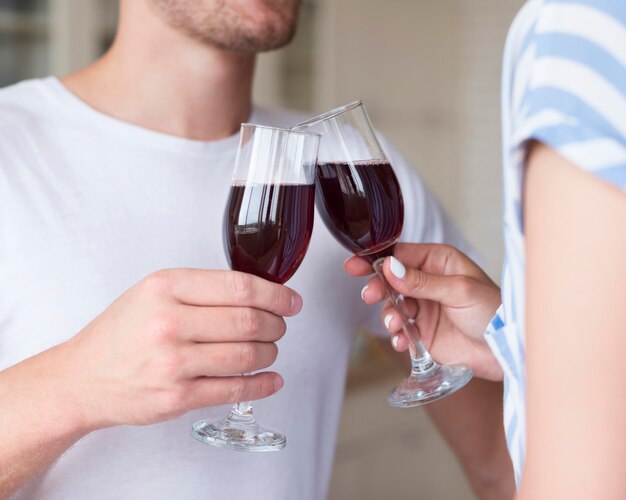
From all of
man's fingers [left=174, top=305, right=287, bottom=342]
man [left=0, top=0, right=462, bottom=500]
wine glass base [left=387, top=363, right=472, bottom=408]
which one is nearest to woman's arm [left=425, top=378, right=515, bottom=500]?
man [left=0, top=0, right=462, bottom=500]

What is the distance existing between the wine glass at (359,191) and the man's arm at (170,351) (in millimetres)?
172

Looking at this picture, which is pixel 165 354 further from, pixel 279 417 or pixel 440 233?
pixel 440 233

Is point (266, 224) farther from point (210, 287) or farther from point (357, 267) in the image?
point (357, 267)

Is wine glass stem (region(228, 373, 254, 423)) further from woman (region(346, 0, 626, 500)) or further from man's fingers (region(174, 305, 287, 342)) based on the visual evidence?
woman (region(346, 0, 626, 500))

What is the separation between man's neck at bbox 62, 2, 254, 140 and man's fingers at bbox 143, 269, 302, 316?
0.55 m

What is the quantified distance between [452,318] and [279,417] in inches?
13.4

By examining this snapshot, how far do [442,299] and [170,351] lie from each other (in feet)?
1.39

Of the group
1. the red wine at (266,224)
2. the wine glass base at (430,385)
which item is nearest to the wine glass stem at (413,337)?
the wine glass base at (430,385)

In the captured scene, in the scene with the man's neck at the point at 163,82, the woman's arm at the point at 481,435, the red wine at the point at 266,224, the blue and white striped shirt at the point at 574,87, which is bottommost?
the woman's arm at the point at 481,435

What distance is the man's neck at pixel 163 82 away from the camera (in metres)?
1.37

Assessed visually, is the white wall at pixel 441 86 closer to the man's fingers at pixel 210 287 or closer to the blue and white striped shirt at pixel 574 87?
the man's fingers at pixel 210 287

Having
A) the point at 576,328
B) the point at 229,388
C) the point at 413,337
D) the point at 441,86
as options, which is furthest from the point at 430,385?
the point at 441,86

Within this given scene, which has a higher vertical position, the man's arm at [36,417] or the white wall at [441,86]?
the white wall at [441,86]

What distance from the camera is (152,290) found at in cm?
88
